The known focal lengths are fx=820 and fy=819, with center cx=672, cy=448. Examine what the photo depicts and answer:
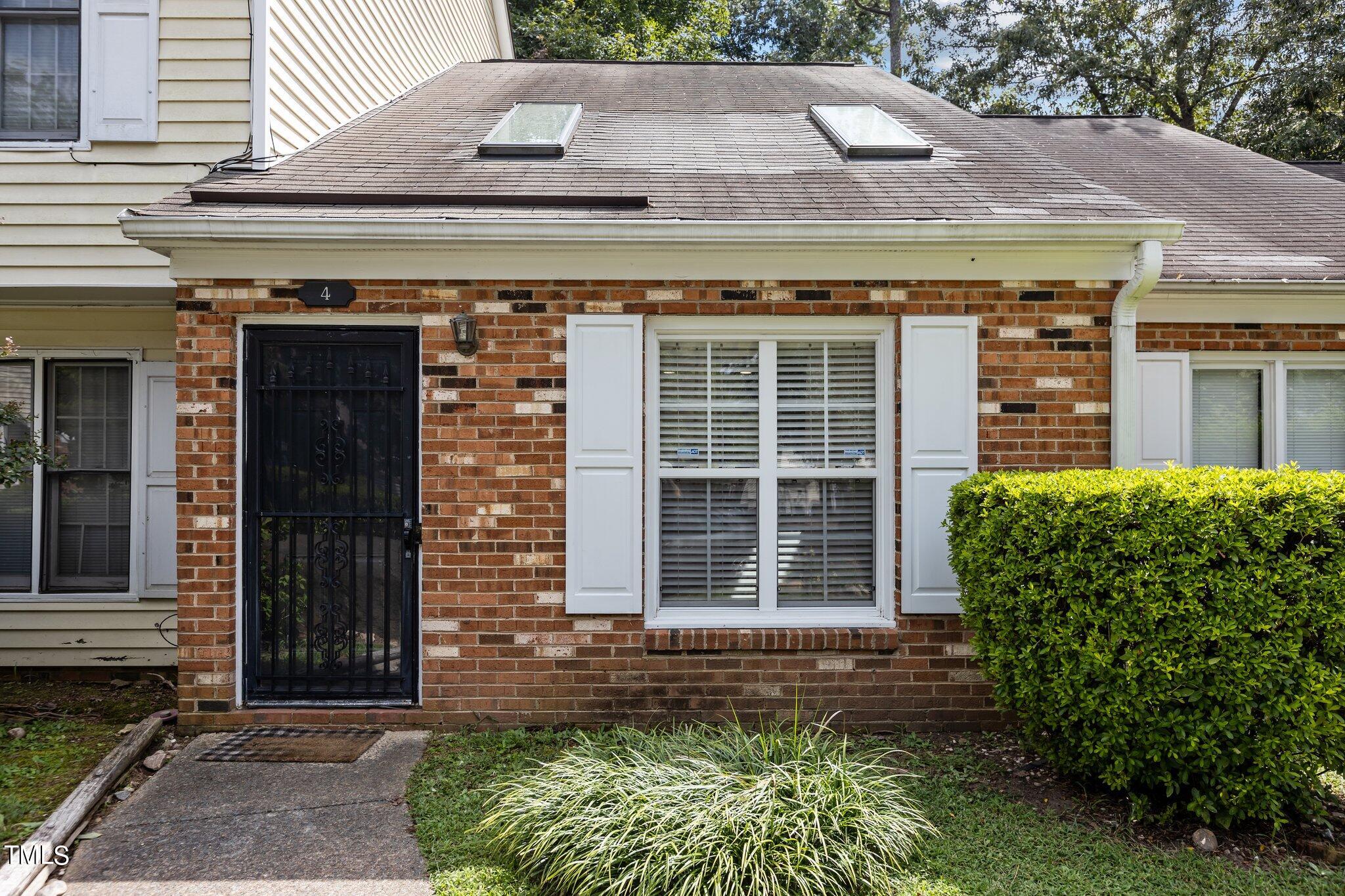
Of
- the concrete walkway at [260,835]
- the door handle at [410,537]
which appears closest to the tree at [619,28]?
the door handle at [410,537]

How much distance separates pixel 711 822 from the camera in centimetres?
312

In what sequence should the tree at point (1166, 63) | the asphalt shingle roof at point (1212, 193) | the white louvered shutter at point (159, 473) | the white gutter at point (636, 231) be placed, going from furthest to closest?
the tree at point (1166, 63) → the white louvered shutter at point (159, 473) → the asphalt shingle roof at point (1212, 193) → the white gutter at point (636, 231)

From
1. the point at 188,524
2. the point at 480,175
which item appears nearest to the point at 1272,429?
the point at 480,175

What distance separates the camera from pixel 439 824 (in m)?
3.60

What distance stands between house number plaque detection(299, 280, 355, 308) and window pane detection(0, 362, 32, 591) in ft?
9.50

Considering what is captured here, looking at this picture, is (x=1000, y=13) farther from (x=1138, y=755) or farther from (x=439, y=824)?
(x=439, y=824)

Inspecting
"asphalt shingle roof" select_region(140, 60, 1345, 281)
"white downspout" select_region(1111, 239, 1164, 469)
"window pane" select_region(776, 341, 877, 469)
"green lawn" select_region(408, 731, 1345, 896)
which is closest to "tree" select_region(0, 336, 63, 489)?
"asphalt shingle roof" select_region(140, 60, 1345, 281)

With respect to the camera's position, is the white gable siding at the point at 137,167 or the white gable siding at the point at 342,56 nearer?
the white gable siding at the point at 137,167

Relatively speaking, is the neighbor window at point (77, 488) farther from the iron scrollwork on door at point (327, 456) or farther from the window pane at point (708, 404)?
the window pane at point (708, 404)

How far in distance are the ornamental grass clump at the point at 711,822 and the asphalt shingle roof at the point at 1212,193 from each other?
403 cm

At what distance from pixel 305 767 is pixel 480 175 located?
3562 mm

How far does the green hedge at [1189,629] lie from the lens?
11.1 feet

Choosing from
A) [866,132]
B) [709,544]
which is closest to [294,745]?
[709,544]

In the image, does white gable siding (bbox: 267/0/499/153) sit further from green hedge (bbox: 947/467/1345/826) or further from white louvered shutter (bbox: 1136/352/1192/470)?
white louvered shutter (bbox: 1136/352/1192/470)
